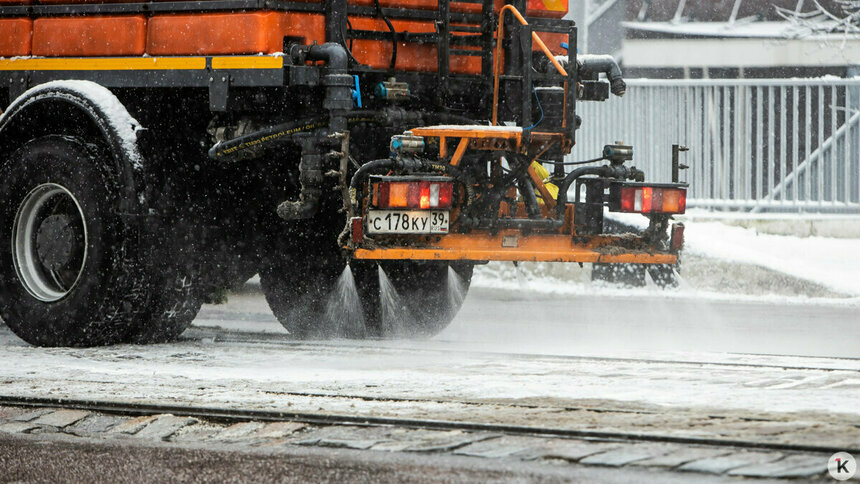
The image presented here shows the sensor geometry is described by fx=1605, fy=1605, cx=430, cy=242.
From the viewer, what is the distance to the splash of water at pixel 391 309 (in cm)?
1016

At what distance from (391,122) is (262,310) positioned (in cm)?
401

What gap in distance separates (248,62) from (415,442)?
3453 millimetres

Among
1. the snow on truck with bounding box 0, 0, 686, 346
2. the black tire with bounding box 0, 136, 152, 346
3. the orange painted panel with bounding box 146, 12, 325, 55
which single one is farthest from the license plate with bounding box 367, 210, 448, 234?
the black tire with bounding box 0, 136, 152, 346

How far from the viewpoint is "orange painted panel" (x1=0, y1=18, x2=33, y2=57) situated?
381 inches

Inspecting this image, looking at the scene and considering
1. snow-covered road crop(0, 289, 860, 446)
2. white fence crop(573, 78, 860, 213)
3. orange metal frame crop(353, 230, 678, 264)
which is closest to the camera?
snow-covered road crop(0, 289, 860, 446)

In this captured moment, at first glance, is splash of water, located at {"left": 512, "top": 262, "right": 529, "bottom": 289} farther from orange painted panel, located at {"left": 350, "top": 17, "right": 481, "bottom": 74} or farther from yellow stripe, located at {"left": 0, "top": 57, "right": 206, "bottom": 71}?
yellow stripe, located at {"left": 0, "top": 57, "right": 206, "bottom": 71}

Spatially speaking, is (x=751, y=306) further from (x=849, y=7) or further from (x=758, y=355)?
(x=849, y=7)

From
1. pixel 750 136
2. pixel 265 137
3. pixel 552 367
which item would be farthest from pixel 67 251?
pixel 750 136

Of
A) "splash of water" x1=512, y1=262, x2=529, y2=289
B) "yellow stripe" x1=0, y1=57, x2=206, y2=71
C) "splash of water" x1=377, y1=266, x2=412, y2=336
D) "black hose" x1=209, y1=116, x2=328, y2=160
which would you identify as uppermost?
"yellow stripe" x1=0, y1=57, x2=206, y2=71

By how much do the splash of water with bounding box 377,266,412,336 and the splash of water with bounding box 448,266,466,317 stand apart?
1.01 feet

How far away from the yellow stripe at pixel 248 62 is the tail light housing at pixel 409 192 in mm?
809

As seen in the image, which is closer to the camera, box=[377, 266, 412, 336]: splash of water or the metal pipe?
the metal pipe

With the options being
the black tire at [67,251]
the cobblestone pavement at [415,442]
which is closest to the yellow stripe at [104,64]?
the black tire at [67,251]

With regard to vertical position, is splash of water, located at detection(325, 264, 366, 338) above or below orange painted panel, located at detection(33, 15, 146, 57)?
below
